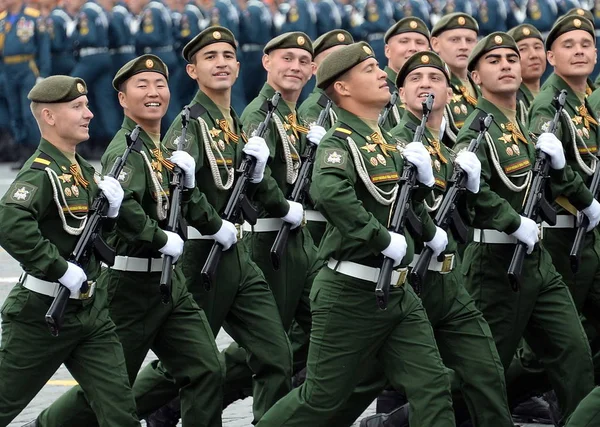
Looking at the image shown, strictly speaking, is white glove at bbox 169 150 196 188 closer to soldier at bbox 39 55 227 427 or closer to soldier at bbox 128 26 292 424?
soldier at bbox 39 55 227 427

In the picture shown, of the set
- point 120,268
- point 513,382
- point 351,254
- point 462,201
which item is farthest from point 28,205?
point 513,382

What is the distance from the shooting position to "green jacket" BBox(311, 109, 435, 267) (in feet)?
23.5

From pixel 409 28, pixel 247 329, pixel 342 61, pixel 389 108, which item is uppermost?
pixel 342 61

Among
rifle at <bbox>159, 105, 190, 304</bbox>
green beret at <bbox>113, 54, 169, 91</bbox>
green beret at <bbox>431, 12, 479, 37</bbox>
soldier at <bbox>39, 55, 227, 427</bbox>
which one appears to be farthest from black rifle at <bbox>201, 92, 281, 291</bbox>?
green beret at <bbox>431, 12, 479, 37</bbox>

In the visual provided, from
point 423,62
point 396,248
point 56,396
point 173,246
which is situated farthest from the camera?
point 56,396

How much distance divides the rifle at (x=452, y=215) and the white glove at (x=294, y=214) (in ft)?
3.16

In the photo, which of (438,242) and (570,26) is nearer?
(438,242)

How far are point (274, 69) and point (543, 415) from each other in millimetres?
2350

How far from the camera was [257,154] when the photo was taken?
333 inches

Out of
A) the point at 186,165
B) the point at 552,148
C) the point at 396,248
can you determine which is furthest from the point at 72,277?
the point at 552,148

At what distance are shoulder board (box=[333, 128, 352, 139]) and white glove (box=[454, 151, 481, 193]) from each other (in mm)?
681

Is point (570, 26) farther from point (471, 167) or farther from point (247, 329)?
point (247, 329)

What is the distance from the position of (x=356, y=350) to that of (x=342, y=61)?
4.16 ft

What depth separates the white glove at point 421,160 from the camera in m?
7.46
